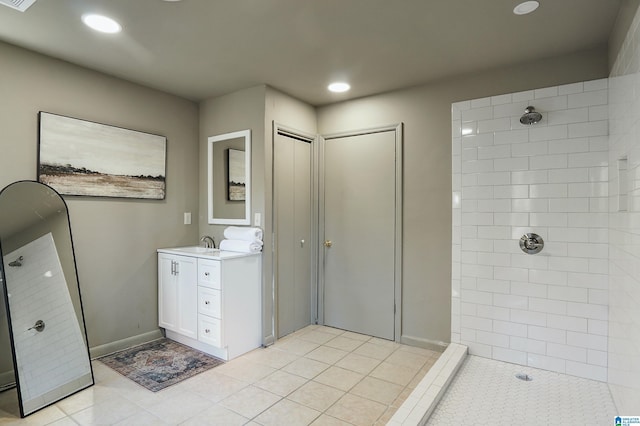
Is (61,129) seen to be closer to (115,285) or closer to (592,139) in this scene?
(115,285)

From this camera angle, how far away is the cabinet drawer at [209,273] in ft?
9.71

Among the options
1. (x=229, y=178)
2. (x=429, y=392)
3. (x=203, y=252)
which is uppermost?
(x=229, y=178)

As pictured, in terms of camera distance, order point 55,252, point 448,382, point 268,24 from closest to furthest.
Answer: point 268,24 → point 448,382 → point 55,252

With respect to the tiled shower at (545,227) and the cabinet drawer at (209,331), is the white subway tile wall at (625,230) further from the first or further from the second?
the cabinet drawer at (209,331)

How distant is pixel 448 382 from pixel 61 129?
3499 mm

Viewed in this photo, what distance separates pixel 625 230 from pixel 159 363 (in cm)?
339

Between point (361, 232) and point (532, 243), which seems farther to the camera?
point (361, 232)

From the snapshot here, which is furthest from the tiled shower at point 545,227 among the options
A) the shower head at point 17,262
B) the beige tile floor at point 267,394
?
the shower head at point 17,262

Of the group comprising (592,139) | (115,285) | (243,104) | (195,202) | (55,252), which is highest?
(243,104)

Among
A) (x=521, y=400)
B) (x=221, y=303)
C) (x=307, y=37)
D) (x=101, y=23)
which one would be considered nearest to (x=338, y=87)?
(x=307, y=37)

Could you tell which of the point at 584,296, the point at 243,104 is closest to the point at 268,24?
the point at 243,104

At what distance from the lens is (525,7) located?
2.06 m

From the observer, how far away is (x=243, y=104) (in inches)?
137

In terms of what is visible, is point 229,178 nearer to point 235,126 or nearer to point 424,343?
point 235,126
